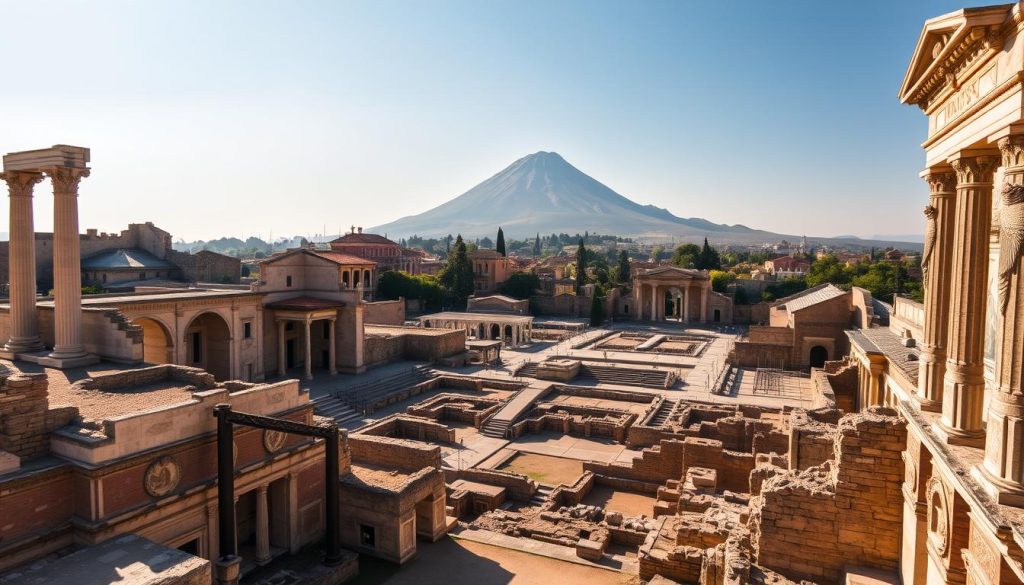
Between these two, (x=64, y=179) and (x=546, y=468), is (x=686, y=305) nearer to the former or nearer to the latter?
(x=546, y=468)

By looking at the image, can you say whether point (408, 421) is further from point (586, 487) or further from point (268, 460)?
point (268, 460)

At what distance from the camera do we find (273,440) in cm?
1634

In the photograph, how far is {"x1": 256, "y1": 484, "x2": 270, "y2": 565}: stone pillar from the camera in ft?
52.4

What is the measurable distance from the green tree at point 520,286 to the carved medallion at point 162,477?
64108 mm

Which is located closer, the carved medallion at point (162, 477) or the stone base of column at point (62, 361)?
the carved medallion at point (162, 477)

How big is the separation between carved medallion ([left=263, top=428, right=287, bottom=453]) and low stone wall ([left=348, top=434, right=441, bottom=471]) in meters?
6.26

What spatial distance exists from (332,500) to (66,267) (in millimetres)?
11982

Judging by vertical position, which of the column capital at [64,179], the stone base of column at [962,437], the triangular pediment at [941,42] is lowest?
the stone base of column at [962,437]

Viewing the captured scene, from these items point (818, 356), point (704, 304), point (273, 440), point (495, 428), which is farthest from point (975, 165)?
point (704, 304)

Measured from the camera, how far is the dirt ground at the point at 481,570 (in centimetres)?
1560

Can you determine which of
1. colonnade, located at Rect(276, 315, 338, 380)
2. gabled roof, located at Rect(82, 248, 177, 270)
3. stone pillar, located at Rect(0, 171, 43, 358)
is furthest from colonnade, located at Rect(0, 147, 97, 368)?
gabled roof, located at Rect(82, 248, 177, 270)

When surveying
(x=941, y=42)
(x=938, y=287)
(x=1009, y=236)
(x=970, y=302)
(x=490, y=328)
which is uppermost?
(x=941, y=42)

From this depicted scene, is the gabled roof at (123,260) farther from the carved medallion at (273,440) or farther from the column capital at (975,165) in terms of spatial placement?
the column capital at (975,165)

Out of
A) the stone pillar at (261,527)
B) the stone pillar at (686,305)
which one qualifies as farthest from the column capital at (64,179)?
the stone pillar at (686,305)
